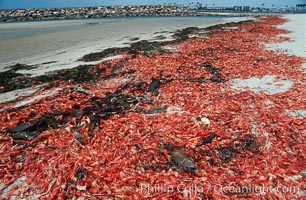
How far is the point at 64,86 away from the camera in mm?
10922

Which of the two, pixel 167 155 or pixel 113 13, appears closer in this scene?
pixel 167 155

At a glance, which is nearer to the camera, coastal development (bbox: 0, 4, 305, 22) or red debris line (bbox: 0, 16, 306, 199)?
red debris line (bbox: 0, 16, 306, 199)

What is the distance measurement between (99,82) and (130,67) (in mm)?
2553

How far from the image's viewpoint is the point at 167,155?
17.6ft

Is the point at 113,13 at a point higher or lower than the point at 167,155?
higher

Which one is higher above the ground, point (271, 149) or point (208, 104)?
point (208, 104)

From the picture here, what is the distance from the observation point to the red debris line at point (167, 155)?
4559 millimetres

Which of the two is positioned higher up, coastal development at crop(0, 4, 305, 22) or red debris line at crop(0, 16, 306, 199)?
coastal development at crop(0, 4, 305, 22)

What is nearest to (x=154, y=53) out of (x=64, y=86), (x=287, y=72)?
(x=64, y=86)

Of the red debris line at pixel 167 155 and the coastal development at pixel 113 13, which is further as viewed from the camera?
the coastal development at pixel 113 13

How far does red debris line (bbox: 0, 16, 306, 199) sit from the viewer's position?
15.0 ft

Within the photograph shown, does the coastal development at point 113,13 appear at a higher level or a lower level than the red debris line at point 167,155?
higher

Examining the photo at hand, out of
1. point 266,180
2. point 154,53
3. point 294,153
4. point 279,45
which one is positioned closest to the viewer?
point 266,180

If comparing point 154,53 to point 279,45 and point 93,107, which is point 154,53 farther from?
point 279,45
